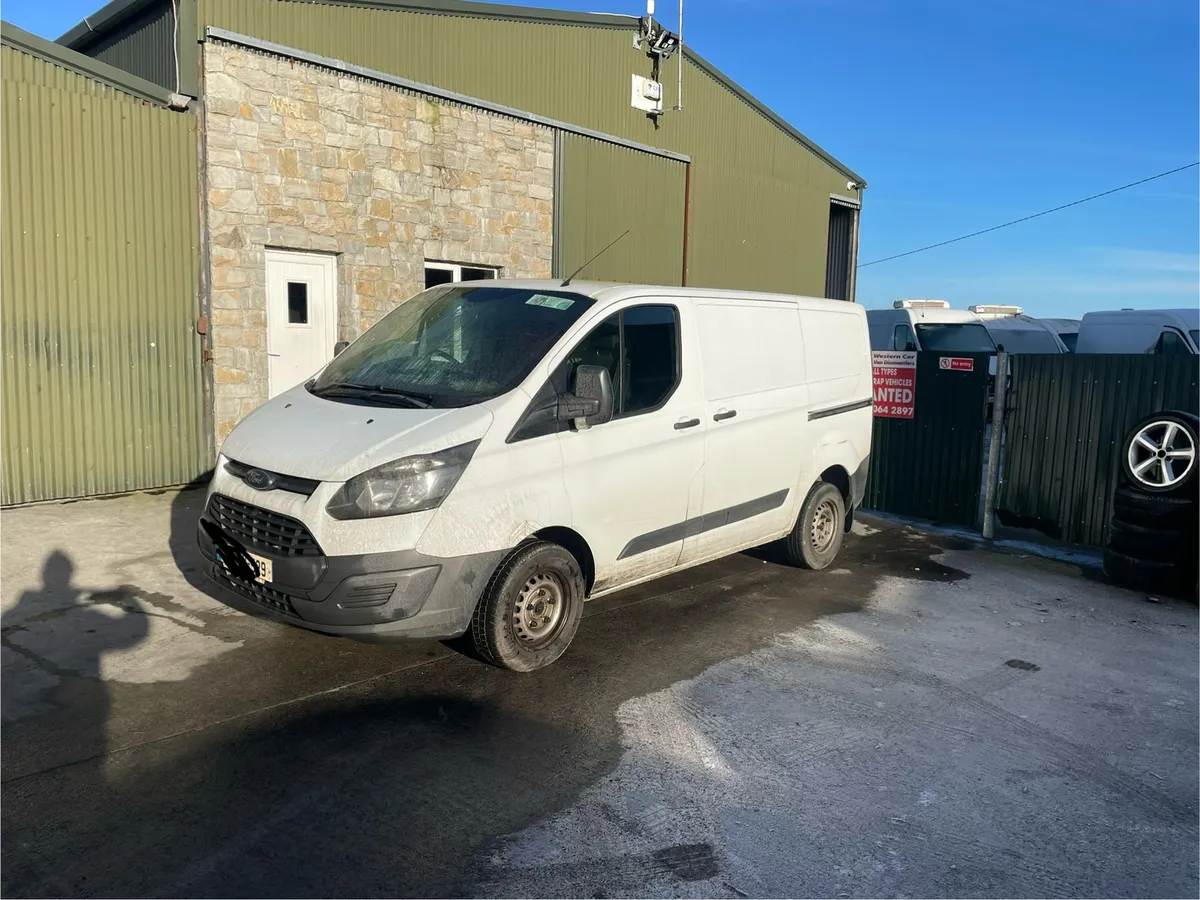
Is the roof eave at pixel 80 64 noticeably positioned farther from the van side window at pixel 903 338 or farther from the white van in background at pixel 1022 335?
the white van in background at pixel 1022 335

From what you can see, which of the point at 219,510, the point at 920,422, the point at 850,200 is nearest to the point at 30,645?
the point at 219,510

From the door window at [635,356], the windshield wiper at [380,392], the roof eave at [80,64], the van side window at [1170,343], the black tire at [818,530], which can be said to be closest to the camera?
the windshield wiper at [380,392]

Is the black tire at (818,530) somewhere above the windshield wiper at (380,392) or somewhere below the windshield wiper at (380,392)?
below

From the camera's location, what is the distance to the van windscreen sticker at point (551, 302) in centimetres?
527

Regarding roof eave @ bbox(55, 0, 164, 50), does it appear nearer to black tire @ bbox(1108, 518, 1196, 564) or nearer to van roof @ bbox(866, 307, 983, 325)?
black tire @ bbox(1108, 518, 1196, 564)

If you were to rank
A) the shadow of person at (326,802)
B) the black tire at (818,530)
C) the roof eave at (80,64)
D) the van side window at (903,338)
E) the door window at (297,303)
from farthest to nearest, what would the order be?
the van side window at (903,338)
the door window at (297,303)
the roof eave at (80,64)
the black tire at (818,530)
the shadow of person at (326,802)

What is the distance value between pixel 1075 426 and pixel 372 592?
6.84 meters

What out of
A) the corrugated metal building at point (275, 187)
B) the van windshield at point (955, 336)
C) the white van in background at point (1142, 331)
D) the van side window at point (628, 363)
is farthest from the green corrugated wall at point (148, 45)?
the white van in background at point (1142, 331)

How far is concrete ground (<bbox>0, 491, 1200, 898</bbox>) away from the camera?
320 centimetres

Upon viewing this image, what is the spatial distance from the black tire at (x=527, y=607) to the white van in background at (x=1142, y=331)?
1496cm


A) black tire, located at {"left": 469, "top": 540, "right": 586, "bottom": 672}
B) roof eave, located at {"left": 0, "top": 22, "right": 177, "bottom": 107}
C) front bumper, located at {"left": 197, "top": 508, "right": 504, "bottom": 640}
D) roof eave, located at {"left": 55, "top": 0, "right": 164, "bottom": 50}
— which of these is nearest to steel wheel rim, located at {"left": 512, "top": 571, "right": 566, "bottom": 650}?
black tire, located at {"left": 469, "top": 540, "right": 586, "bottom": 672}

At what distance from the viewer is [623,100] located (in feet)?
42.9

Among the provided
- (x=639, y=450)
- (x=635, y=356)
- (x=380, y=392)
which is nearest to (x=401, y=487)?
(x=380, y=392)

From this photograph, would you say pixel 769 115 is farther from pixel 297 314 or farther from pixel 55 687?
pixel 55 687
